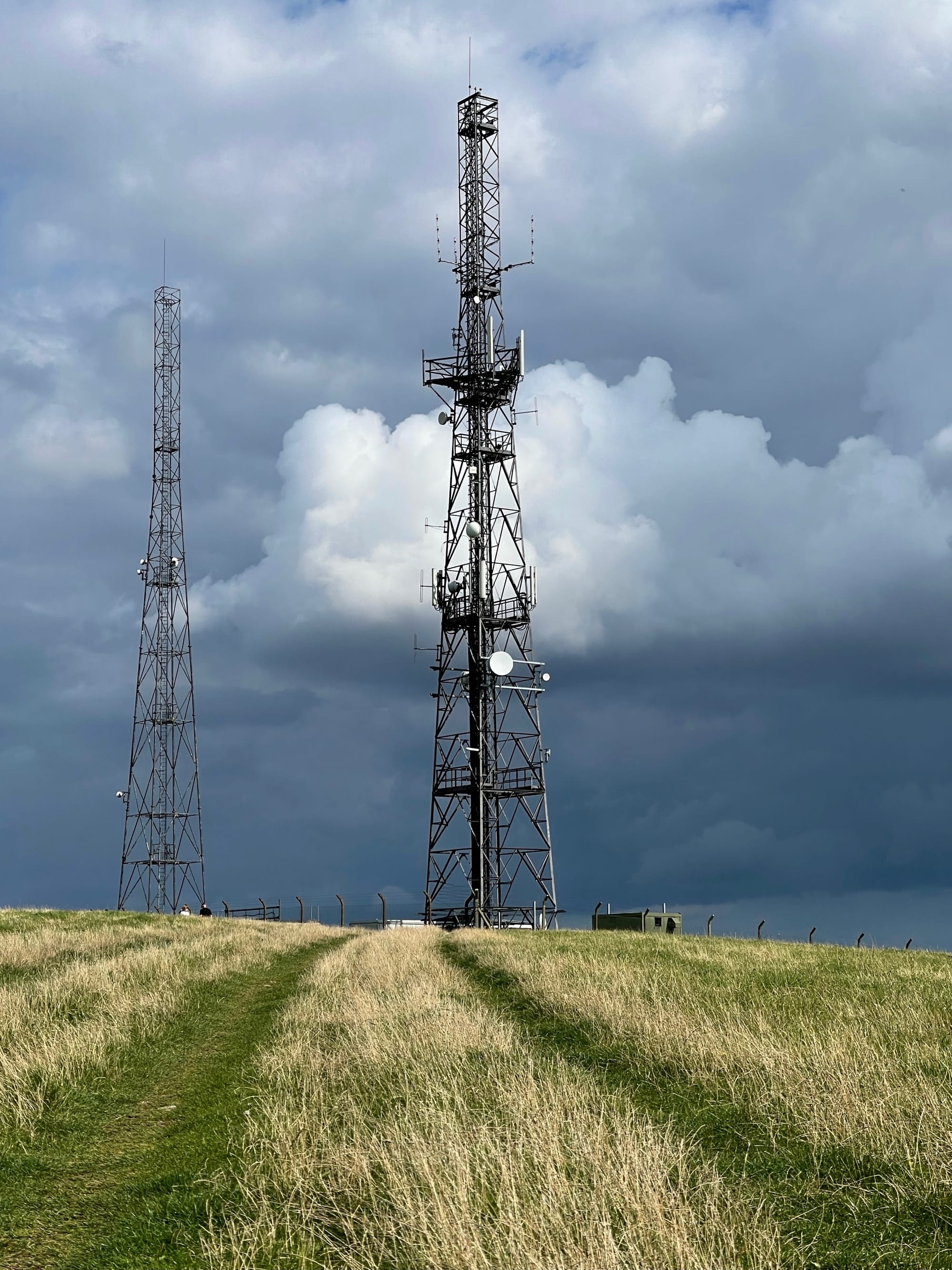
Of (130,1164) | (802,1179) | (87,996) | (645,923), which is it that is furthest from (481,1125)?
(645,923)

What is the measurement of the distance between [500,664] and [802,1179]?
164 feet

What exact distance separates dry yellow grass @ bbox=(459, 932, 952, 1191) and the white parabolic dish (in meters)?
29.6

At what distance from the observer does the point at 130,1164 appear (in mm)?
11047

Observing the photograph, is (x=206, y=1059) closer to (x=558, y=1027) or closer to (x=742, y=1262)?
(x=558, y=1027)

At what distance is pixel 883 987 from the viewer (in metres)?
22.2

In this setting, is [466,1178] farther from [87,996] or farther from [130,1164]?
[87,996]

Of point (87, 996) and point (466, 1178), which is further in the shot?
point (87, 996)

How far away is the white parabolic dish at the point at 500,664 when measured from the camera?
59469 mm

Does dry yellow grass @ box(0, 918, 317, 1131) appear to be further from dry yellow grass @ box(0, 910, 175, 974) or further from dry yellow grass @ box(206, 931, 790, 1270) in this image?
dry yellow grass @ box(206, 931, 790, 1270)

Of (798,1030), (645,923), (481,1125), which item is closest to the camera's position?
(481,1125)

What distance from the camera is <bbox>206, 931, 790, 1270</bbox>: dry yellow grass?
300 inches

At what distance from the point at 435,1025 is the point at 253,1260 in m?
8.62

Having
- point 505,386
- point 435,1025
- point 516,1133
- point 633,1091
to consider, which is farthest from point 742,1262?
point 505,386

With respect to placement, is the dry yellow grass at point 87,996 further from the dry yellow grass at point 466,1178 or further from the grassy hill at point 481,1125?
the dry yellow grass at point 466,1178
